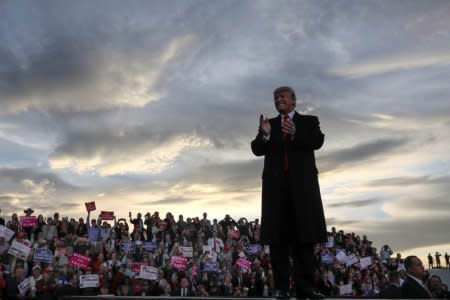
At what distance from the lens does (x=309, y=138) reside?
188 inches

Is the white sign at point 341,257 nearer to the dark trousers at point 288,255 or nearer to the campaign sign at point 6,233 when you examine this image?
the campaign sign at point 6,233

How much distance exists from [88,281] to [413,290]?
9.92 meters

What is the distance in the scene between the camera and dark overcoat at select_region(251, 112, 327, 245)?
4639 mm

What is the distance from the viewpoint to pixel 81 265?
1569cm

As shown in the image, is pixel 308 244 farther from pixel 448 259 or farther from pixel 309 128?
pixel 448 259

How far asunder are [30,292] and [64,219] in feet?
16.1

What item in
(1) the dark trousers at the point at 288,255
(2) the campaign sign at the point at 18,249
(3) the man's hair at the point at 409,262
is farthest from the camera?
(2) the campaign sign at the point at 18,249

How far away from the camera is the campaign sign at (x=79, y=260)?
51.1ft

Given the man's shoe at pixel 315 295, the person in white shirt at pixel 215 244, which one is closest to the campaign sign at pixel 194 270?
the person in white shirt at pixel 215 244

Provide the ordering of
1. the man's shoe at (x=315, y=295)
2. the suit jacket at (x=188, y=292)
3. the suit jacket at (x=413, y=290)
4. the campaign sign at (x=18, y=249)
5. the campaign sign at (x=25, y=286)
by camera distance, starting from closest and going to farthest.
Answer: the man's shoe at (x=315, y=295) < the suit jacket at (x=413, y=290) < the campaign sign at (x=25, y=286) < the campaign sign at (x=18, y=249) < the suit jacket at (x=188, y=292)

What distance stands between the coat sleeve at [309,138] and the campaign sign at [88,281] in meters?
11.0

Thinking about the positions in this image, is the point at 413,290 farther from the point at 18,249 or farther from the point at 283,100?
the point at 18,249

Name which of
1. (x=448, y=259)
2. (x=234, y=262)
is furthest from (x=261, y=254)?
(x=448, y=259)

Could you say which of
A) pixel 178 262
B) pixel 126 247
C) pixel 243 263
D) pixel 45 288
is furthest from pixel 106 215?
pixel 45 288
